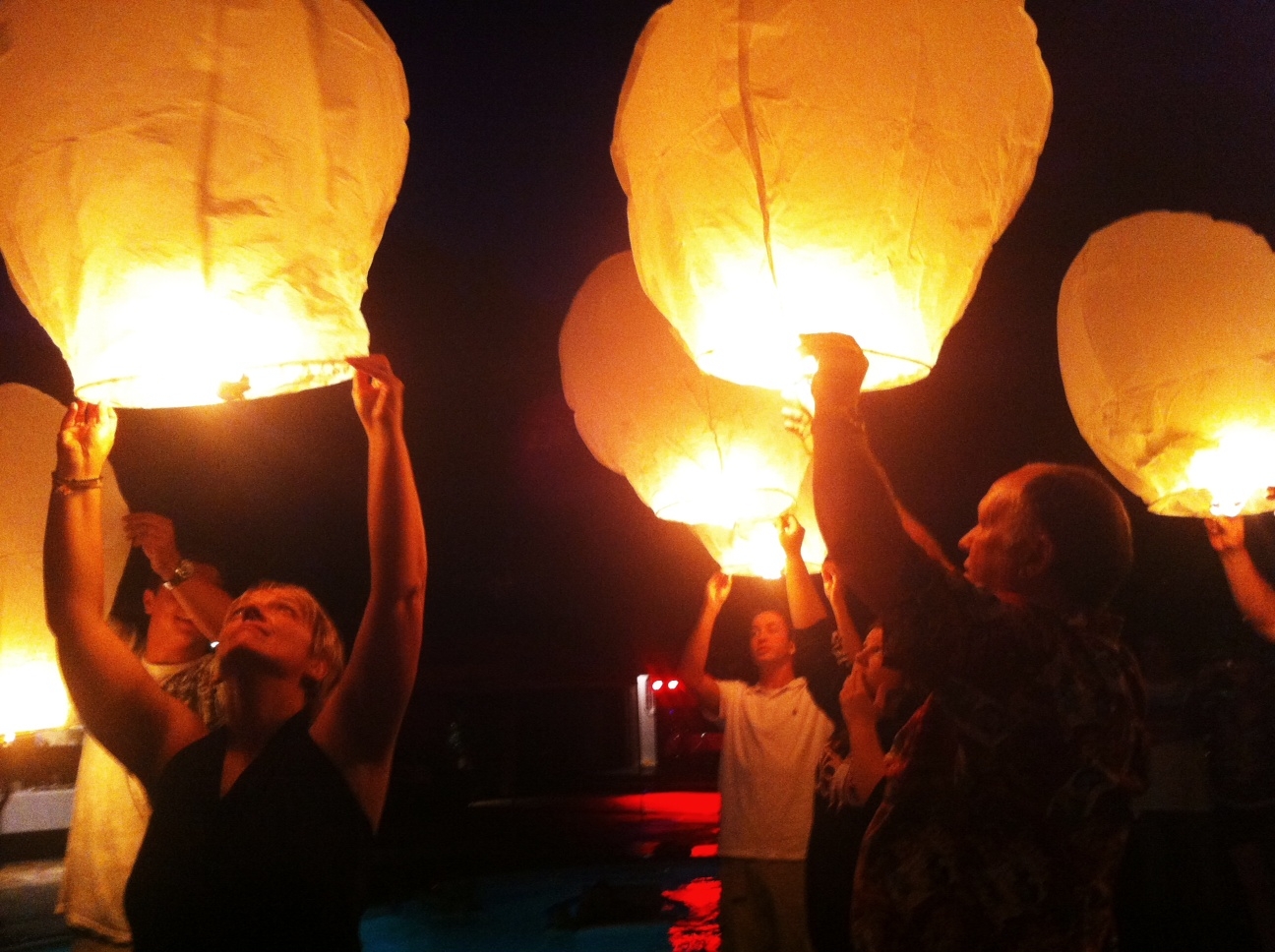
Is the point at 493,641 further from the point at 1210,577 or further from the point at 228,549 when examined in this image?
the point at 1210,577

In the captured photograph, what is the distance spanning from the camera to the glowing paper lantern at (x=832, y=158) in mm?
1395

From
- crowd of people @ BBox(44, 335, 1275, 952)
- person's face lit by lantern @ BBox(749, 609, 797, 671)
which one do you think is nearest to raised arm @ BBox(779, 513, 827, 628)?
person's face lit by lantern @ BBox(749, 609, 797, 671)

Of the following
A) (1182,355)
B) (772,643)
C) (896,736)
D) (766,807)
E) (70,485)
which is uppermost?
(1182,355)

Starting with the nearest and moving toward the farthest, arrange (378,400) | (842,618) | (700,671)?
(378,400), (842,618), (700,671)

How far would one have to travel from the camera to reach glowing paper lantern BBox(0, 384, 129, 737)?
241 centimetres

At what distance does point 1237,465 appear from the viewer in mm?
2428

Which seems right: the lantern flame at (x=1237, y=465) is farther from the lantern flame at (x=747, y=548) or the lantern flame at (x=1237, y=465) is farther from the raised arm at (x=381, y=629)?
the raised arm at (x=381, y=629)

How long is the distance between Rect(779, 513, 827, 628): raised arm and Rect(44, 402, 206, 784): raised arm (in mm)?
1532

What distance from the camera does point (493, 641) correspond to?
1911cm

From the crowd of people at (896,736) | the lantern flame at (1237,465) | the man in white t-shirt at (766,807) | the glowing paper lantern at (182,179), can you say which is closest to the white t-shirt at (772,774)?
the man in white t-shirt at (766,807)

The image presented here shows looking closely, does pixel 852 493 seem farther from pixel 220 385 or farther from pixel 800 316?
pixel 220 385

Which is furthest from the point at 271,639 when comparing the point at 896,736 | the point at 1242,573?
the point at 1242,573

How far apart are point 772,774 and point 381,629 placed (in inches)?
84.0

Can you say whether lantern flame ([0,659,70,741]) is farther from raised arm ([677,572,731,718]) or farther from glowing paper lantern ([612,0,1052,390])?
raised arm ([677,572,731,718])
